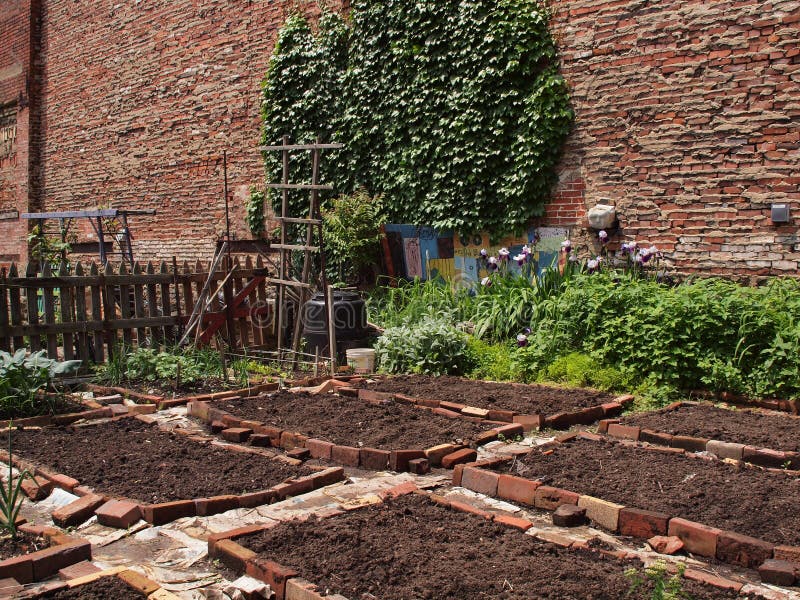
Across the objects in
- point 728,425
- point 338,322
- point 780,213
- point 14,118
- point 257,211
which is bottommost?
point 728,425

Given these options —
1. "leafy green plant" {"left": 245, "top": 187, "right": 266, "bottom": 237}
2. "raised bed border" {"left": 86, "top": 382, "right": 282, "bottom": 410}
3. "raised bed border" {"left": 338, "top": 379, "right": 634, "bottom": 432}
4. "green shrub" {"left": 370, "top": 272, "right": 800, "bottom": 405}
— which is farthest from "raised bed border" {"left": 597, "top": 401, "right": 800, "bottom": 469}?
"leafy green plant" {"left": 245, "top": 187, "right": 266, "bottom": 237}

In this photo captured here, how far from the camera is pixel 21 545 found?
3273mm

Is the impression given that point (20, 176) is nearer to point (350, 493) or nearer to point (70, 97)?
point (70, 97)

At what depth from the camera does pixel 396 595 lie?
2.67m

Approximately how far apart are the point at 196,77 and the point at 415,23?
17.1ft

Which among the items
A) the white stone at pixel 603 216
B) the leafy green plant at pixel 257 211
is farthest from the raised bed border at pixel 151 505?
the leafy green plant at pixel 257 211

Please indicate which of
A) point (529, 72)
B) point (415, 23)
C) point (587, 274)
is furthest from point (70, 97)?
point (587, 274)

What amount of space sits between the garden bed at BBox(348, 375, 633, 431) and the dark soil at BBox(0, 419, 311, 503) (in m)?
1.66

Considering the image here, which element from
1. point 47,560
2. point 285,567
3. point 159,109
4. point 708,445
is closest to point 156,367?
point 47,560

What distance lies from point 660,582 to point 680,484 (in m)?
1.53

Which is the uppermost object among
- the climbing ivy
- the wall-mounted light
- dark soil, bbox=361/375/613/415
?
the climbing ivy

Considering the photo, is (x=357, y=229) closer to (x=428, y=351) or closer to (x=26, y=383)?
(x=428, y=351)

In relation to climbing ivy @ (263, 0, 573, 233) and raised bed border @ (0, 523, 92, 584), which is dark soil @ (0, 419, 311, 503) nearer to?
raised bed border @ (0, 523, 92, 584)

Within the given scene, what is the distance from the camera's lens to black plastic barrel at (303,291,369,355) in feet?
26.4
